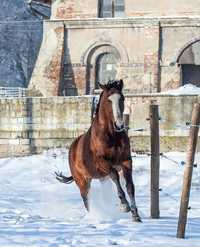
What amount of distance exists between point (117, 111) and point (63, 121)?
14032 millimetres

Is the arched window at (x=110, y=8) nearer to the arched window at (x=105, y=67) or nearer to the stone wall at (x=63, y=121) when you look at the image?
the arched window at (x=105, y=67)

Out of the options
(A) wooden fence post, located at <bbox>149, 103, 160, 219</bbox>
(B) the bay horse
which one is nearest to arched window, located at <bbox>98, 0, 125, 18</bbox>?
(A) wooden fence post, located at <bbox>149, 103, 160, 219</bbox>

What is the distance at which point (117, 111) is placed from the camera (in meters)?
9.75

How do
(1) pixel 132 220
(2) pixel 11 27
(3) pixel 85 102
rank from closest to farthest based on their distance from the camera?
(1) pixel 132 220
(3) pixel 85 102
(2) pixel 11 27

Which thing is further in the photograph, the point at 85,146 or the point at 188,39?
the point at 188,39

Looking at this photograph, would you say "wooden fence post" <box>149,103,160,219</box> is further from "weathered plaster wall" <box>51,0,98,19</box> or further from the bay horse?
"weathered plaster wall" <box>51,0,98,19</box>

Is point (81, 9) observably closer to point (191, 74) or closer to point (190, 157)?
point (191, 74)

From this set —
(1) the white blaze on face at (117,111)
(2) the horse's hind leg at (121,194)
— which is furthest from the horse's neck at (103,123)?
(2) the horse's hind leg at (121,194)

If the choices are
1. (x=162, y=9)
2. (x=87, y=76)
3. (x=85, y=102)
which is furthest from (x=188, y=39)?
(x=85, y=102)

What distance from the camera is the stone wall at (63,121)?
2259cm

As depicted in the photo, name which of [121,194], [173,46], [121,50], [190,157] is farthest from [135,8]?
[190,157]

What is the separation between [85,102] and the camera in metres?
23.4

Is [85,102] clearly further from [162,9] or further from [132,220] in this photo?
[132,220]

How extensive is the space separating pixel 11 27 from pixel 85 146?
42.2 metres
